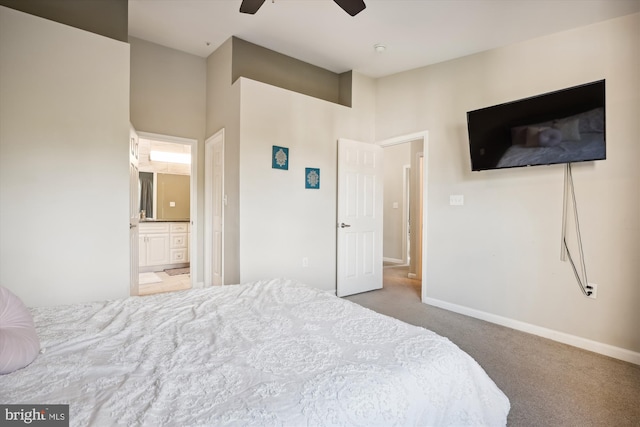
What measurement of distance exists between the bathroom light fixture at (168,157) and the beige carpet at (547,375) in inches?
196

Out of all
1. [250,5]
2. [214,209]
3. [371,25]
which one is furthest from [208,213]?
[371,25]

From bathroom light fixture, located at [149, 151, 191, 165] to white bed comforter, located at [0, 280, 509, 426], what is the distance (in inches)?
187

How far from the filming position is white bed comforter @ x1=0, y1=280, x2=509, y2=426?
828 mm

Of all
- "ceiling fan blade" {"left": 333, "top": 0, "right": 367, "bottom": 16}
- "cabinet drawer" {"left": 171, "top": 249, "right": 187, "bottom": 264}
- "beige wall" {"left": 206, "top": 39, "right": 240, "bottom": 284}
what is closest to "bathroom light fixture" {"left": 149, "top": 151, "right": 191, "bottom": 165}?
"cabinet drawer" {"left": 171, "top": 249, "right": 187, "bottom": 264}

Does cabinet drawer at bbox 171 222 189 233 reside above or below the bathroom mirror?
below

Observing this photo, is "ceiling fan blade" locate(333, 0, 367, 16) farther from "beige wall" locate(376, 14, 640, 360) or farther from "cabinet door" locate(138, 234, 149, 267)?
"cabinet door" locate(138, 234, 149, 267)

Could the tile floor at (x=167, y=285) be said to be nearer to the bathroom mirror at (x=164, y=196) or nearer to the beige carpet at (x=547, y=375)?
the bathroom mirror at (x=164, y=196)

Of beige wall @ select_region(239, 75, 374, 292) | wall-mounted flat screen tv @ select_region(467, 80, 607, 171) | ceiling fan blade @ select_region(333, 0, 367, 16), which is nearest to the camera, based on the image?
ceiling fan blade @ select_region(333, 0, 367, 16)

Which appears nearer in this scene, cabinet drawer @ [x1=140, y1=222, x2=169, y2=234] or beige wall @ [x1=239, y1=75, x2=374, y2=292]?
beige wall @ [x1=239, y1=75, x2=374, y2=292]

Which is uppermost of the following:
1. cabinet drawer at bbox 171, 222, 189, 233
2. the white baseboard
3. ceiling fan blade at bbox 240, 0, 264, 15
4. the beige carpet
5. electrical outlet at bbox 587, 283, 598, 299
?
ceiling fan blade at bbox 240, 0, 264, 15

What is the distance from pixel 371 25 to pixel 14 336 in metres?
3.41

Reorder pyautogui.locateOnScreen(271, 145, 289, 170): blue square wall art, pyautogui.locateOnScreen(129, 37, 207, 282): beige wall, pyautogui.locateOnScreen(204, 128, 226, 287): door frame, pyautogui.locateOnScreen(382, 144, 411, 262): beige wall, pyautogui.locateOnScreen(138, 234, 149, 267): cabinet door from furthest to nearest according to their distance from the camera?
pyautogui.locateOnScreen(382, 144, 411, 262): beige wall → pyautogui.locateOnScreen(138, 234, 149, 267): cabinet door → pyautogui.locateOnScreen(204, 128, 226, 287): door frame → pyautogui.locateOnScreen(129, 37, 207, 282): beige wall → pyautogui.locateOnScreen(271, 145, 289, 170): blue square wall art

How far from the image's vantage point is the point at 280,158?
3.47 metres

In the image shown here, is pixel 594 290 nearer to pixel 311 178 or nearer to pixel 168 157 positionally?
pixel 311 178
